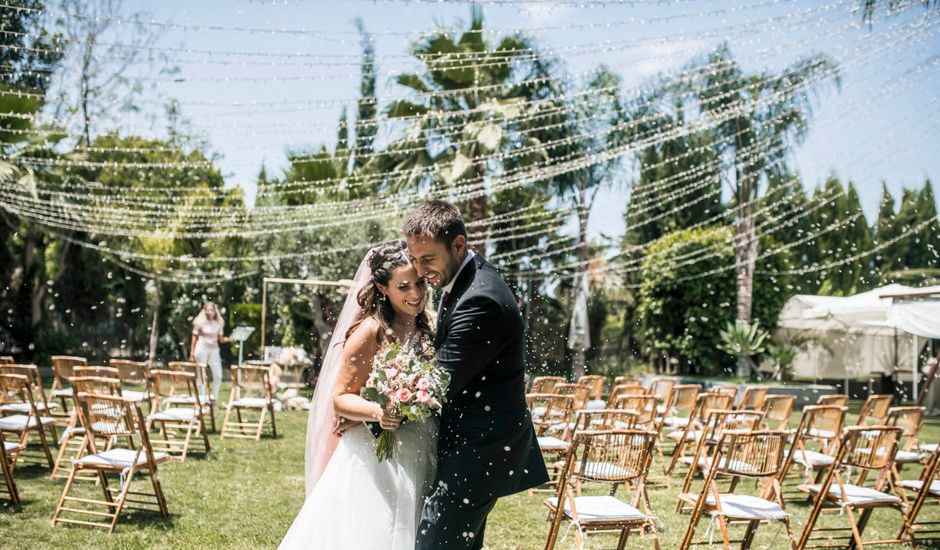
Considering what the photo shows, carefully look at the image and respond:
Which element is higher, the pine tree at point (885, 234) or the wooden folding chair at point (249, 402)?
the pine tree at point (885, 234)

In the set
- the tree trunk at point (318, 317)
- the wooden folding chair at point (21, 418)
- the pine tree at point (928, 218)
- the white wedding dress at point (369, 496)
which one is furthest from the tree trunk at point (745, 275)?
the pine tree at point (928, 218)

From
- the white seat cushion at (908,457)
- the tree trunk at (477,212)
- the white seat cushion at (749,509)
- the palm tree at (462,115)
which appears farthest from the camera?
the tree trunk at (477,212)

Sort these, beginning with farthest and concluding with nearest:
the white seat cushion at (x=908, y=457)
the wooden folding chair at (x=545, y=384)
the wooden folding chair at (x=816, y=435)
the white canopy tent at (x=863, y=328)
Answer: the white canopy tent at (x=863, y=328) → the wooden folding chair at (x=545, y=384) → the white seat cushion at (x=908, y=457) → the wooden folding chair at (x=816, y=435)

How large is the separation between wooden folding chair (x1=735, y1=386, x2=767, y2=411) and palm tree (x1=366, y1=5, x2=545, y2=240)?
316 inches

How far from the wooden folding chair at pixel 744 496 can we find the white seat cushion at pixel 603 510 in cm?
48

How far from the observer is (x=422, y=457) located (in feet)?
10.4

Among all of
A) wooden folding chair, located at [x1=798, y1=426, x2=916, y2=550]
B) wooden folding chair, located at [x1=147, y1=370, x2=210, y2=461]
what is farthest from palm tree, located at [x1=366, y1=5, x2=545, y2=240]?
wooden folding chair, located at [x1=798, y1=426, x2=916, y2=550]

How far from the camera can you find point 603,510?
4.27 m

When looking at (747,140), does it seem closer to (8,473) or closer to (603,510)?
(603,510)

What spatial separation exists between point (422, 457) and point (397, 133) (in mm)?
13558

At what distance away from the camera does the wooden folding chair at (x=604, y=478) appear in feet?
13.6

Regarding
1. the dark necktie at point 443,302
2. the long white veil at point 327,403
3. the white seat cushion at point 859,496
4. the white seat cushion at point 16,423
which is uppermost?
the dark necktie at point 443,302

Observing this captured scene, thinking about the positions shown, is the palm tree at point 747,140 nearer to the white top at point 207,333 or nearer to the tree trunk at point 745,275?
the tree trunk at point 745,275

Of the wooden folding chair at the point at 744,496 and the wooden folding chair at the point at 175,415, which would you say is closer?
the wooden folding chair at the point at 744,496
